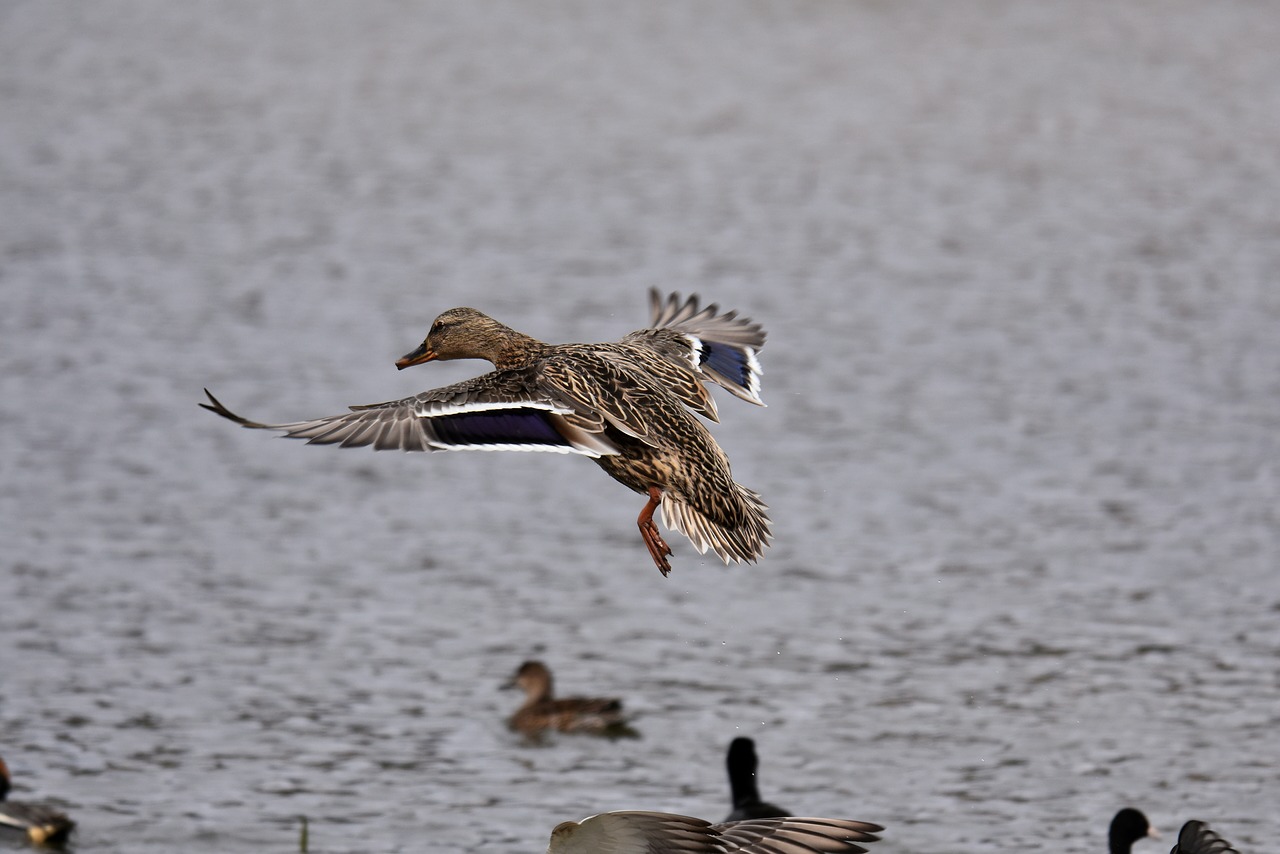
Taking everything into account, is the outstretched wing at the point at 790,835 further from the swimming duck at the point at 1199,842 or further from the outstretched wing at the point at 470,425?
the swimming duck at the point at 1199,842

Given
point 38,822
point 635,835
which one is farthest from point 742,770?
point 635,835

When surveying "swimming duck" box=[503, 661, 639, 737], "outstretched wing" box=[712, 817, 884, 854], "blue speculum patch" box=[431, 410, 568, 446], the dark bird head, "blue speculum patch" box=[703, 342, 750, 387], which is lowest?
"outstretched wing" box=[712, 817, 884, 854]

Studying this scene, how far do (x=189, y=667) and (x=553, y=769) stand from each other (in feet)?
8.80

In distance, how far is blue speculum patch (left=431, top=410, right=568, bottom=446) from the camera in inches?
233

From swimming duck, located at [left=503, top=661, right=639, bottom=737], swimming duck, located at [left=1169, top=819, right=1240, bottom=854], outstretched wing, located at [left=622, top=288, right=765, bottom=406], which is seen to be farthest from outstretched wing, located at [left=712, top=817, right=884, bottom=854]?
swimming duck, located at [left=503, top=661, right=639, bottom=737]

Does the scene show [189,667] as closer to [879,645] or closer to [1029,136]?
[879,645]

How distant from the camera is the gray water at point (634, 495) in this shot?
12328mm

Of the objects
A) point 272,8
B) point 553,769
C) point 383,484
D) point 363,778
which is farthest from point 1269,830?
point 272,8

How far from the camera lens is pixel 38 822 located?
11000 mm

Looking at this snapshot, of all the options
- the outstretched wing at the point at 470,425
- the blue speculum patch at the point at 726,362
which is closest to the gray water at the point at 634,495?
the blue speculum patch at the point at 726,362

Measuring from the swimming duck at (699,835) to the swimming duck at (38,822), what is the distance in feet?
16.9

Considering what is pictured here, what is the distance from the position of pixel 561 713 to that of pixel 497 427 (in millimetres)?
6961

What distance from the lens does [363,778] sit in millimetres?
12031

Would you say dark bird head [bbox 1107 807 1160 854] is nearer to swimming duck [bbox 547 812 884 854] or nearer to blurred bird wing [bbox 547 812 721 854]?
swimming duck [bbox 547 812 884 854]
